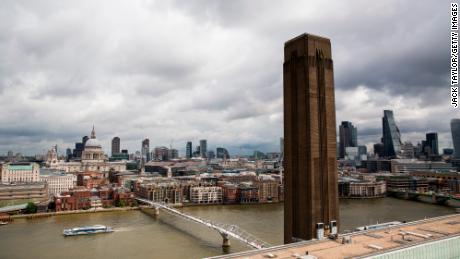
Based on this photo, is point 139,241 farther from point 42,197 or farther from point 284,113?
point 42,197

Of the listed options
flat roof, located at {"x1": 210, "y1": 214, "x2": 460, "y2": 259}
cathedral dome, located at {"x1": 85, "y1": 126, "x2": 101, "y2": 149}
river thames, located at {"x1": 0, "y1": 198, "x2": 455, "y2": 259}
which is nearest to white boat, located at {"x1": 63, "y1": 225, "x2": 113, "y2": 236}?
river thames, located at {"x1": 0, "y1": 198, "x2": 455, "y2": 259}

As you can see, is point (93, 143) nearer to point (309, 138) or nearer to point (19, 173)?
point (19, 173)

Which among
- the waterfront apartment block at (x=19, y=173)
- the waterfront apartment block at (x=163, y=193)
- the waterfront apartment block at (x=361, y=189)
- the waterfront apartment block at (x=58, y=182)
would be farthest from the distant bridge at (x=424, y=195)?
the waterfront apartment block at (x=19, y=173)

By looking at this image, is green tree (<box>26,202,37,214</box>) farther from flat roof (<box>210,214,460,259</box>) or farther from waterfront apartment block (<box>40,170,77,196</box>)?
flat roof (<box>210,214,460,259</box>)

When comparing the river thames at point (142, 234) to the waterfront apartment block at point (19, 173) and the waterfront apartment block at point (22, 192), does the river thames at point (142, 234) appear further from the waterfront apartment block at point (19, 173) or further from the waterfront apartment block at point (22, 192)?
the waterfront apartment block at point (19, 173)

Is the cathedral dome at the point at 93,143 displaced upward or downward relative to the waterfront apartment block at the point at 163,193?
upward

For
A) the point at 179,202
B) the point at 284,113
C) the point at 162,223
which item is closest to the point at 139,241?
the point at 162,223

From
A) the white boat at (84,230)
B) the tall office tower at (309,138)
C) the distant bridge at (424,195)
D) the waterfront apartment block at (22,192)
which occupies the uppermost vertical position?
the tall office tower at (309,138)
